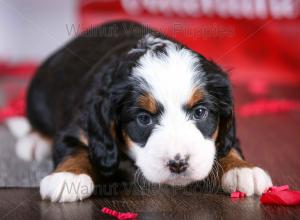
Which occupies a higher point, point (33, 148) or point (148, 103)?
point (148, 103)

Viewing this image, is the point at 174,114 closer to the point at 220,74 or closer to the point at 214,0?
the point at 220,74

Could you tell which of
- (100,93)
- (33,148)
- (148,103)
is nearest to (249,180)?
(148,103)

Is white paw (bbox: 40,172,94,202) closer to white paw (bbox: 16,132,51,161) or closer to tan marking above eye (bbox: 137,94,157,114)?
tan marking above eye (bbox: 137,94,157,114)

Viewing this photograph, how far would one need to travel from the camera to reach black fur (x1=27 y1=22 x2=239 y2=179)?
3318 millimetres

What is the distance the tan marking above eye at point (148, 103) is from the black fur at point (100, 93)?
0.16 feet

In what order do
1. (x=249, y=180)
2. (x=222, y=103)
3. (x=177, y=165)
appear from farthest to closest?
(x=222, y=103), (x=249, y=180), (x=177, y=165)

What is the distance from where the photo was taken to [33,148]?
14.4ft

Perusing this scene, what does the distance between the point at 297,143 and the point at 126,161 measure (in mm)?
1685

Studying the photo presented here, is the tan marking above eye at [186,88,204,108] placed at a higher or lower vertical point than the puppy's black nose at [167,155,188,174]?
higher

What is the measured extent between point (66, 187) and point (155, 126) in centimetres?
54

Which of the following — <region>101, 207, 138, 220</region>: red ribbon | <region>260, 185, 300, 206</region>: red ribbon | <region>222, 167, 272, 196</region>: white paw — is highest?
<region>222, 167, 272, 196</region>: white paw

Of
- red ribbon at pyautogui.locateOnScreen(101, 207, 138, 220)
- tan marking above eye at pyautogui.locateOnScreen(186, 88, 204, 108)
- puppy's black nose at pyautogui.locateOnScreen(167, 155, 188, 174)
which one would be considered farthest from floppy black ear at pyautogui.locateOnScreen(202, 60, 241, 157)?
red ribbon at pyautogui.locateOnScreen(101, 207, 138, 220)

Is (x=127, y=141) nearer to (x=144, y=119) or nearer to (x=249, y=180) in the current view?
(x=144, y=119)

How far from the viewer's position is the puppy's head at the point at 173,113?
118 inches
